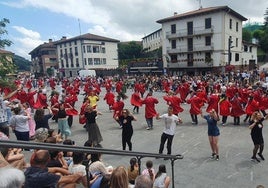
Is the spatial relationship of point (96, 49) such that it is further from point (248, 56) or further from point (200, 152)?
point (200, 152)

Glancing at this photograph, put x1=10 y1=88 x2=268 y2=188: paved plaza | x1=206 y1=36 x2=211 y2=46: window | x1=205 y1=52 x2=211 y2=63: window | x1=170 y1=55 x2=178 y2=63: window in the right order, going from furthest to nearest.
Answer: x1=170 y1=55 x2=178 y2=63: window, x1=206 y1=36 x2=211 y2=46: window, x1=205 y1=52 x2=211 y2=63: window, x1=10 y1=88 x2=268 y2=188: paved plaza

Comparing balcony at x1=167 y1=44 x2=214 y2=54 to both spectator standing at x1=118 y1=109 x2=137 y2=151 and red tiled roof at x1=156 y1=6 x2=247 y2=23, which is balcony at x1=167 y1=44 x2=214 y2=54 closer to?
red tiled roof at x1=156 y1=6 x2=247 y2=23

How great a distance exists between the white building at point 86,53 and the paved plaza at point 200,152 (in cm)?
5425

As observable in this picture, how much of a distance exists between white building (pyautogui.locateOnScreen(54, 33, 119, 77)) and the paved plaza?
5425 centimetres

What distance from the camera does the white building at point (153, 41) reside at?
270ft

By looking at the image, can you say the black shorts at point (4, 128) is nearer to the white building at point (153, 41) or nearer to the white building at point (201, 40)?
the white building at point (201, 40)

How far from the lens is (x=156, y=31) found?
84812mm

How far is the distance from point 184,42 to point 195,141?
38337 millimetres

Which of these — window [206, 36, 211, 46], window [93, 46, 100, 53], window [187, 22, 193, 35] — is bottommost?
window [206, 36, 211, 46]

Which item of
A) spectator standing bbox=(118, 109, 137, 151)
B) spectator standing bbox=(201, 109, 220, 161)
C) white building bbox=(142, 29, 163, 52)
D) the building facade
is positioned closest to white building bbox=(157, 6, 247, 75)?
white building bbox=(142, 29, 163, 52)

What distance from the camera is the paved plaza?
7.13 metres

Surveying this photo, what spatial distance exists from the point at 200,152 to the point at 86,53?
60032 millimetres

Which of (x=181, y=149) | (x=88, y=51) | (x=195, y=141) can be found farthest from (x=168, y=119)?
(x=88, y=51)

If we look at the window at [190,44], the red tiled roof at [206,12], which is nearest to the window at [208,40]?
the window at [190,44]
